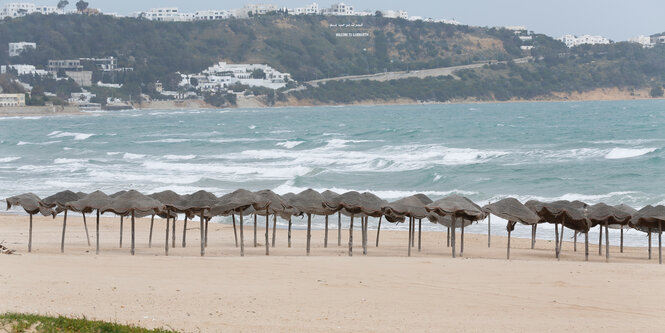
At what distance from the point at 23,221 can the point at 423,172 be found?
19244 millimetres

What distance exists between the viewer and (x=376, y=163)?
4519 cm

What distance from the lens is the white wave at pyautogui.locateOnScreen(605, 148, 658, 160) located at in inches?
1793

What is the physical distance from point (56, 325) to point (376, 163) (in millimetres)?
35567

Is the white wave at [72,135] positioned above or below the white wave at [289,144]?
above

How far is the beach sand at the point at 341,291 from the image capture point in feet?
38.6

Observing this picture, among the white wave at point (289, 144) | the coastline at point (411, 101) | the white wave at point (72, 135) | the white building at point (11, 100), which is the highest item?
the coastline at point (411, 101)

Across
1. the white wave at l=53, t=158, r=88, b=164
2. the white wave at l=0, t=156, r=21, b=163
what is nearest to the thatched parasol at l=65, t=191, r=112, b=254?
the white wave at l=53, t=158, r=88, b=164

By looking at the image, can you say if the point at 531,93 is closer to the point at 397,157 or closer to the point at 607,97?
the point at 607,97

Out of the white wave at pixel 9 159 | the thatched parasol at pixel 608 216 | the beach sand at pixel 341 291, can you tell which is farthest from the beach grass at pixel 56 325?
the white wave at pixel 9 159

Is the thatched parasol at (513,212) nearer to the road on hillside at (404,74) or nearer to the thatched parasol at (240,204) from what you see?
the thatched parasol at (240,204)

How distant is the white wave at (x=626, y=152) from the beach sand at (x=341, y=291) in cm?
2752

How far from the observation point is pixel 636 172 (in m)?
37.4

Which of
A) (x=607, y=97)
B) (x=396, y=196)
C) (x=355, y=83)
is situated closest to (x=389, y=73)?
(x=355, y=83)

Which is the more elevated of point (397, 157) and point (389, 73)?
point (389, 73)
